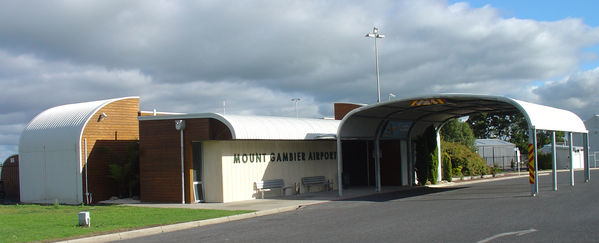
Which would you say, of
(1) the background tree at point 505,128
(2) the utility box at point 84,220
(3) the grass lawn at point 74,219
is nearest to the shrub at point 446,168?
(3) the grass lawn at point 74,219

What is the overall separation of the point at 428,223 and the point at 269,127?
1022 cm

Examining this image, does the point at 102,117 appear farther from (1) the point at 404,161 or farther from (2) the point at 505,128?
(2) the point at 505,128

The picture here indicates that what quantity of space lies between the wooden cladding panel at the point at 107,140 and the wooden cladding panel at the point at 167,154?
2.21 metres

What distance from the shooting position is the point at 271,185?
75.8 ft

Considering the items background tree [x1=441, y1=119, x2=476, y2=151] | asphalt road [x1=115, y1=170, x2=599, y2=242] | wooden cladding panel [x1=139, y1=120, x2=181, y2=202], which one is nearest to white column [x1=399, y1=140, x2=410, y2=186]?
asphalt road [x1=115, y1=170, x2=599, y2=242]

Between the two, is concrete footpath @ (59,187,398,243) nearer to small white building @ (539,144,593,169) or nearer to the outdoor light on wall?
the outdoor light on wall

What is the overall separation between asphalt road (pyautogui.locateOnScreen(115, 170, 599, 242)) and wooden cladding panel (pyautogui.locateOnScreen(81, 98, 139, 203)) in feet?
31.2

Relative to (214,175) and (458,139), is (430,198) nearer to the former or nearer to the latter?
(214,175)

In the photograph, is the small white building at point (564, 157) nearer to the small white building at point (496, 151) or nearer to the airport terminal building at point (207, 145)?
the small white building at point (496, 151)

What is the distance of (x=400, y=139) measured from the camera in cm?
2794

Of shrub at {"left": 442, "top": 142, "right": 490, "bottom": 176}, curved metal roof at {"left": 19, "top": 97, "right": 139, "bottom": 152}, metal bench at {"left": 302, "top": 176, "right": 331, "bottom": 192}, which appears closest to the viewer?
curved metal roof at {"left": 19, "top": 97, "right": 139, "bottom": 152}

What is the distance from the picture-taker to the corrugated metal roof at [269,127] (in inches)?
810

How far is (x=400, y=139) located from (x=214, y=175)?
418 inches

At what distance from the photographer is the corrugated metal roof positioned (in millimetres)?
20562
